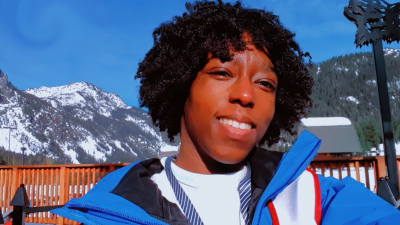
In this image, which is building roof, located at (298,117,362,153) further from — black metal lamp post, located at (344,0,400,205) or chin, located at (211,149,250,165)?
chin, located at (211,149,250,165)

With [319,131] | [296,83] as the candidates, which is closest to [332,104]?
[319,131]

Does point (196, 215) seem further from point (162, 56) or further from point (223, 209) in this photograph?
point (162, 56)

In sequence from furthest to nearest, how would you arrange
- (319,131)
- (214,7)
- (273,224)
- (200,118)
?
(319,131) < (214,7) < (200,118) < (273,224)

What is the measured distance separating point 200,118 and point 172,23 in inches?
33.1

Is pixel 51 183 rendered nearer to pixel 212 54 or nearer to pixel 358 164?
pixel 358 164

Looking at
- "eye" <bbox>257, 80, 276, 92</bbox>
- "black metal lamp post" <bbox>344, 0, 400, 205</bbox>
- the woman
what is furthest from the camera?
"black metal lamp post" <bbox>344, 0, 400, 205</bbox>

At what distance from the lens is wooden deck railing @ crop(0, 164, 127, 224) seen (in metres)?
8.00

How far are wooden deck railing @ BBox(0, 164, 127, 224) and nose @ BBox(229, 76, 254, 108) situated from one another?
616 cm

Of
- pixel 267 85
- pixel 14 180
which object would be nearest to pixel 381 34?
pixel 267 85

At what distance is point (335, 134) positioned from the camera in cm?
3531

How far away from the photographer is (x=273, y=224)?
54.7 inches

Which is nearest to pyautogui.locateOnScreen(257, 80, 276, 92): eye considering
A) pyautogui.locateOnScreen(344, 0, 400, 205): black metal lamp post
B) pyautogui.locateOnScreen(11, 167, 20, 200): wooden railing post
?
pyautogui.locateOnScreen(344, 0, 400, 205): black metal lamp post

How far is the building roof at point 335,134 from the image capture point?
3441cm

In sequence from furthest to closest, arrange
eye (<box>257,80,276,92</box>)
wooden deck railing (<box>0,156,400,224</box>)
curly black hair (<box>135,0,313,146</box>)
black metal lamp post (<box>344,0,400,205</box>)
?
wooden deck railing (<box>0,156,400,224</box>) → black metal lamp post (<box>344,0,400,205</box>) → curly black hair (<box>135,0,313,146</box>) → eye (<box>257,80,276,92</box>)
